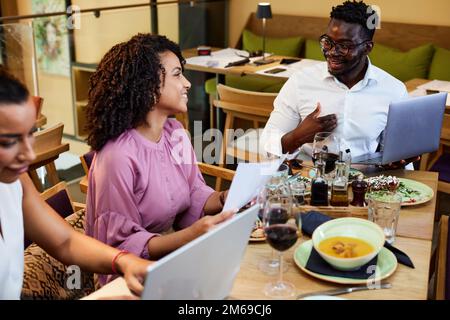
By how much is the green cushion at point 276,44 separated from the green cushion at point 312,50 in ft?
0.29

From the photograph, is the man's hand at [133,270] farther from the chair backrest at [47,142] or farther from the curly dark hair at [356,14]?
the chair backrest at [47,142]

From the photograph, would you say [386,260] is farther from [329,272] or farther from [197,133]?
[197,133]

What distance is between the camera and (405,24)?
5.02 meters

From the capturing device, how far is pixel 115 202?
176 centimetres

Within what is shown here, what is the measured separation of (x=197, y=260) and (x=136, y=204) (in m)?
0.72

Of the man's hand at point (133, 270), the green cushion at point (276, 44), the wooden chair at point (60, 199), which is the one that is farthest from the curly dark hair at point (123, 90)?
the green cushion at point (276, 44)

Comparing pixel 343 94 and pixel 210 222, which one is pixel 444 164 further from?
pixel 210 222

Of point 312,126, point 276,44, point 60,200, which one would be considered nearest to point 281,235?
point 60,200

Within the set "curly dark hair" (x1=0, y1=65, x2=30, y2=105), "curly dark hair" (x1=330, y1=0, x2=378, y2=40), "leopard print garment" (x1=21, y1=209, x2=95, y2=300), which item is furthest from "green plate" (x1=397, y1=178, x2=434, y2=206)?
"curly dark hair" (x1=0, y1=65, x2=30, y2=105)

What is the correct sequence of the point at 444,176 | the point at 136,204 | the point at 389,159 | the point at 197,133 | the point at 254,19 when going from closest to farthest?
1. the point at 136,204
2. the point at 389,159
3. the point at 444,176
4. the point at 197,133
5. the point at 254,19

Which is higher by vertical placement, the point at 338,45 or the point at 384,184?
the point at 338,45

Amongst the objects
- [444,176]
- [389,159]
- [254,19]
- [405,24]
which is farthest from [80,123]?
[389,159]

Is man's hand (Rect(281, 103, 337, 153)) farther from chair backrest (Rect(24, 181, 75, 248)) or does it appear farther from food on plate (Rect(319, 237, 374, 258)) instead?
chair backrest (Rect(24, 181, 75, 248))

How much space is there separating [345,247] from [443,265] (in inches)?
23.5
